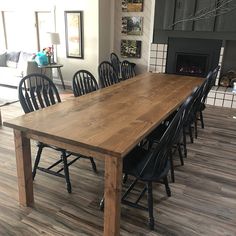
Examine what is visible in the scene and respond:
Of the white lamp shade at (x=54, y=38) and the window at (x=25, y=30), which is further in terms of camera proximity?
the window at (x=25, y=30)

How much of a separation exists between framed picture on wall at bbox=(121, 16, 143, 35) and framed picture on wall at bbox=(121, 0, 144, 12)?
0.17 m

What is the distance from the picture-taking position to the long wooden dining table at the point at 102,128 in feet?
5.16

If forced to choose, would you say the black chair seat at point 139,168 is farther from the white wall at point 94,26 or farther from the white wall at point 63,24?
the white wall at point 63,24

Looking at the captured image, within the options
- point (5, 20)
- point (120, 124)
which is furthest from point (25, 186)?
point (5, 20)

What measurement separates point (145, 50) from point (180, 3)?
132 centimetres

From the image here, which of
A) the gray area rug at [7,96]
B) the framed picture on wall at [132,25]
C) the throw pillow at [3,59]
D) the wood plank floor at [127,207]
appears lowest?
the wood plank floor at [127,207]

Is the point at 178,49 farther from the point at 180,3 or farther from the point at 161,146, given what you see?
the point at 161,146

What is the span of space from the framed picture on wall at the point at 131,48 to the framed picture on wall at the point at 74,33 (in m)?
1.00

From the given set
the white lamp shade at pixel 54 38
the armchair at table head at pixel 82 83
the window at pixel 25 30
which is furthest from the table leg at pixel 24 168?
the window at pixel 25 30

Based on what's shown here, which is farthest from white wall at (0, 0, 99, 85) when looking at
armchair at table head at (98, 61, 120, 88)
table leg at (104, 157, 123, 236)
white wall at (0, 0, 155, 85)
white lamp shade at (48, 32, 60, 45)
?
table leg at (104, 157, 123, 236)

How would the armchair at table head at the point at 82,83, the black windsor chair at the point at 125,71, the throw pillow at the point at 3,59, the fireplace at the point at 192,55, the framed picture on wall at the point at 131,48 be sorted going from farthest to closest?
the throw pillow at the point at 3,59 → the framed picture on wall at the point at 131,48 → the fireplace at the point at 192,55 → the black windsor chair at the point at 125,71 → the armchair at table head at the point at 82,83

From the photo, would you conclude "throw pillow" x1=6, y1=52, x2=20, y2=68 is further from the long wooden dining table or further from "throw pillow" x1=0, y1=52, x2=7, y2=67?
the long wooden dining table

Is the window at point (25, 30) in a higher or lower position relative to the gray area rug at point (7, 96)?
higher

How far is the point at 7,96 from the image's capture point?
5379 millimetres
